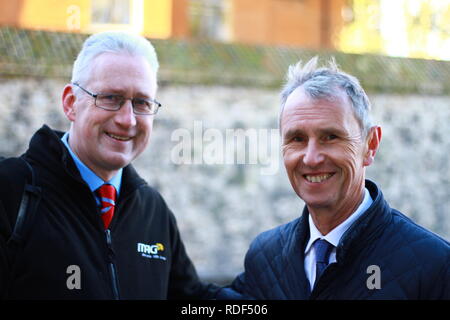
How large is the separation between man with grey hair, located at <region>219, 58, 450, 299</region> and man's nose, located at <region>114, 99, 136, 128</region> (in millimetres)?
716

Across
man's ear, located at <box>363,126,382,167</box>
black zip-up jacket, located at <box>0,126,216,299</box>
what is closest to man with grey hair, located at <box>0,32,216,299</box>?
black zip-up jacket, located at <box>0,126,216,299</box>

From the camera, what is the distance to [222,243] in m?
9.65

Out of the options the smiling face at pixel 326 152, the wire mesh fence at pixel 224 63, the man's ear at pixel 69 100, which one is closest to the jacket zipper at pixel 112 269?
the man's ear at pixel 69 100

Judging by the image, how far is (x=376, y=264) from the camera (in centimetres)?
275

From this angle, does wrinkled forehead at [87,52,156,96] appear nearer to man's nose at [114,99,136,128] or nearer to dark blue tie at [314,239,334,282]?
man's nose at [114,99,136,128]

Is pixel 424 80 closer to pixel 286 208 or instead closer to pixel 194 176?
pixel 286 208

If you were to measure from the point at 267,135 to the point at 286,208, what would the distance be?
3.65 ft

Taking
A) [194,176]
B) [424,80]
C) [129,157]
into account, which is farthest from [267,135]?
[129,157]

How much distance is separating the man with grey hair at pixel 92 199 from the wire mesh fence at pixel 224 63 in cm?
543

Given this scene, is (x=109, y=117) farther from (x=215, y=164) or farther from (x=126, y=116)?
(x=215, y=164)

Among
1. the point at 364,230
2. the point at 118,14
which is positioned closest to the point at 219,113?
the point at 118,14

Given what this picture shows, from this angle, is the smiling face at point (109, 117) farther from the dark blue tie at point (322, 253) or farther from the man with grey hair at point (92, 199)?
the dark blue tie at point (322, 253)

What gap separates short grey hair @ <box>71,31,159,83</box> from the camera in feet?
10.7

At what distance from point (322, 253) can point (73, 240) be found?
1.07 metres
